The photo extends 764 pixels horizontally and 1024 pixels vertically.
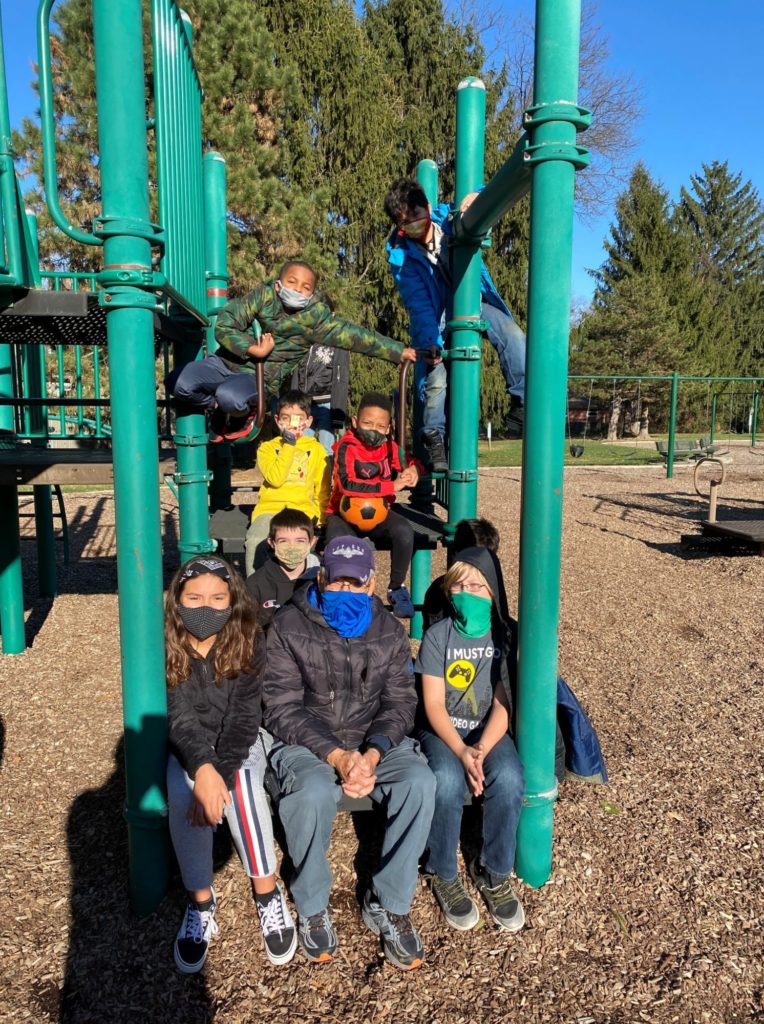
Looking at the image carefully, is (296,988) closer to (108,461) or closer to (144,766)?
(144,766)

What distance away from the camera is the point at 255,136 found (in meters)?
14.3

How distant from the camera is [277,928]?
2275mm

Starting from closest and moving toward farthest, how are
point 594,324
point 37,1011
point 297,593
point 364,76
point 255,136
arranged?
point 37,1011, point 297,593, point 255,136, point 364,76, point 594,324

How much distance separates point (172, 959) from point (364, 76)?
18.0 metres

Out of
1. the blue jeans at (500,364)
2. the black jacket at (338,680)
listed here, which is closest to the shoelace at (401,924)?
the black jacket at (338,680)

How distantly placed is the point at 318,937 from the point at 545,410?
5.40 feet

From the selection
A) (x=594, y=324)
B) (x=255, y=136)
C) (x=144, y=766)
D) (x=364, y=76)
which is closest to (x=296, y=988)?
(x=144, y=766)

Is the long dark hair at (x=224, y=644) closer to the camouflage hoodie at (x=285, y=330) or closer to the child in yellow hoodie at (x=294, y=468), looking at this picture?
the child in yellow hoodie at (x=294, y=468)

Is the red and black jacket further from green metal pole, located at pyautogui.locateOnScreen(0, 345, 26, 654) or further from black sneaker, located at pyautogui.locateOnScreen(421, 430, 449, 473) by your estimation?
green metal pole, located at pyautogui.locateOnScreen(0, 345, 26, 654)

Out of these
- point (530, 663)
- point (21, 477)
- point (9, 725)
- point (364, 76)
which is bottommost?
point (9, 725)

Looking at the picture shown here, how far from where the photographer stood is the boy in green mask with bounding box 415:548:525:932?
242cm

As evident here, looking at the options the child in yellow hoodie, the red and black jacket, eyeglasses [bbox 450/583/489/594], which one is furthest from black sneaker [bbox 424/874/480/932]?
the child in yellow hoodie

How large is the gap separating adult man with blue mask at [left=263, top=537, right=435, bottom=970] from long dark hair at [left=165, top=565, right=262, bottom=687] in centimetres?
9

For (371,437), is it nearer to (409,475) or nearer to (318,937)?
(409,475)
